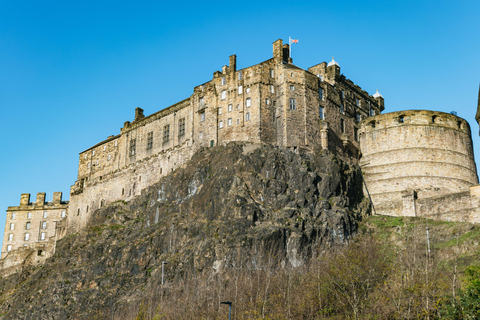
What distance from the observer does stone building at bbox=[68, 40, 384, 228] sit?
76.8m

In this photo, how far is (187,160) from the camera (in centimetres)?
8150

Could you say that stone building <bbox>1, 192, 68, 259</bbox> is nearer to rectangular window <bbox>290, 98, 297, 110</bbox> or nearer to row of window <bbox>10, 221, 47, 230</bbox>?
row of window <bbox>10, 221, 47, 230</bbox>

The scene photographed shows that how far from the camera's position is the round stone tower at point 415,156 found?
78750 mm

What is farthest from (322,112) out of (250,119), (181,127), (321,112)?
(181,127)

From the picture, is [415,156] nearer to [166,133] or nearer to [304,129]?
[304,129]

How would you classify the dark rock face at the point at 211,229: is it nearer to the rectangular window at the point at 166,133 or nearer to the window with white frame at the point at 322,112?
the window with white frame at the point at 322,112

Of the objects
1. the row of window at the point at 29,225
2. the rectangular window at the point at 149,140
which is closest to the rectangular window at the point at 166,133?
the rectangular window at the point at 149,140

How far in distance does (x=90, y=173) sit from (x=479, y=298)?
7392 centimetres

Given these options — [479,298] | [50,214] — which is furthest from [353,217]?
[50,214]

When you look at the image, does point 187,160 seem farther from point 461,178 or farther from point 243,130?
point 461,178

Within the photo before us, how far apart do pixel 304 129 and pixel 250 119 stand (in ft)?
23.2

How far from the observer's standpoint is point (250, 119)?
77125 mm

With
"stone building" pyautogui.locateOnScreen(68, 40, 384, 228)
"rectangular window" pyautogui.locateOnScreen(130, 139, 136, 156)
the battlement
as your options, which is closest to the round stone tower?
the battlement

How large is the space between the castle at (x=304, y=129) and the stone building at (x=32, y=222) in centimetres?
2511
